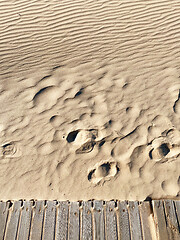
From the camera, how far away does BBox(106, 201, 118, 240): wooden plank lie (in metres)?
2.40

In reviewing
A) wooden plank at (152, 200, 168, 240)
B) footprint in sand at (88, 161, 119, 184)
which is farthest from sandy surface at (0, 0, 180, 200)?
wooden plank at (152, 200, 168, 240)

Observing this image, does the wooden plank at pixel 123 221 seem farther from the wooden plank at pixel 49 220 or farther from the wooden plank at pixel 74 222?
the wooden plank at pixel 49 220

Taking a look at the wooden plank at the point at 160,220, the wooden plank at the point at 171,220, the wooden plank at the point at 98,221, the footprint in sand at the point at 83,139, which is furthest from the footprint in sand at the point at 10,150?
the wooden plank at the point at 171,220

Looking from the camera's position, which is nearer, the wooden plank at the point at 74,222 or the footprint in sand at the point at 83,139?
the wooden plank at the point at 74,222

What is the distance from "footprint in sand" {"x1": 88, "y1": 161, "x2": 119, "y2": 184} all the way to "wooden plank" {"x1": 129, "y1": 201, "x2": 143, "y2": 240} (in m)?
0.54

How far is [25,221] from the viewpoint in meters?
2.50

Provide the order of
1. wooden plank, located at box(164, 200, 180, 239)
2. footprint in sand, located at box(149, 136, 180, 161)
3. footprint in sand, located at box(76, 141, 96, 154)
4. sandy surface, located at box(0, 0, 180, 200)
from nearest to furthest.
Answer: wooden plank, located at box(164, 200, 180, 239), sandy surface, located at box(0, 0, 180, 200), footprint in sand, located at box(149, 136, 180, 161), footprint in sand, located at box(76, 141, 96, 154)

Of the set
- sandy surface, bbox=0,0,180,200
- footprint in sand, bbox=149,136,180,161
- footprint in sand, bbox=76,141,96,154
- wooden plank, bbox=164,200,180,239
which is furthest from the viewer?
footprint in sand, bbox=76,141,96,154

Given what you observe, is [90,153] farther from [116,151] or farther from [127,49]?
[127,49]

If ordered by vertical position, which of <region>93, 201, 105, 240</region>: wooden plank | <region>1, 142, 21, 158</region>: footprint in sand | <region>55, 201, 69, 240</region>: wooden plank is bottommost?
<region>93, 201, 105, 240</region>: wooden plank

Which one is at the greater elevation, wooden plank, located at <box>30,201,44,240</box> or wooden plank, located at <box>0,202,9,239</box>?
wooden plank, located at <box>0,202,9,239</box>

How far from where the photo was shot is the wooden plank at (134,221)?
2.40m

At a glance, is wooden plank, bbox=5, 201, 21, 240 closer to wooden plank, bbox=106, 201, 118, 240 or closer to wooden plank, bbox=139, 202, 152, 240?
wooden plank, bbox=106, 201, 118, 240

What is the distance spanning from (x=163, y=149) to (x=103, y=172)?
0.88 meters
